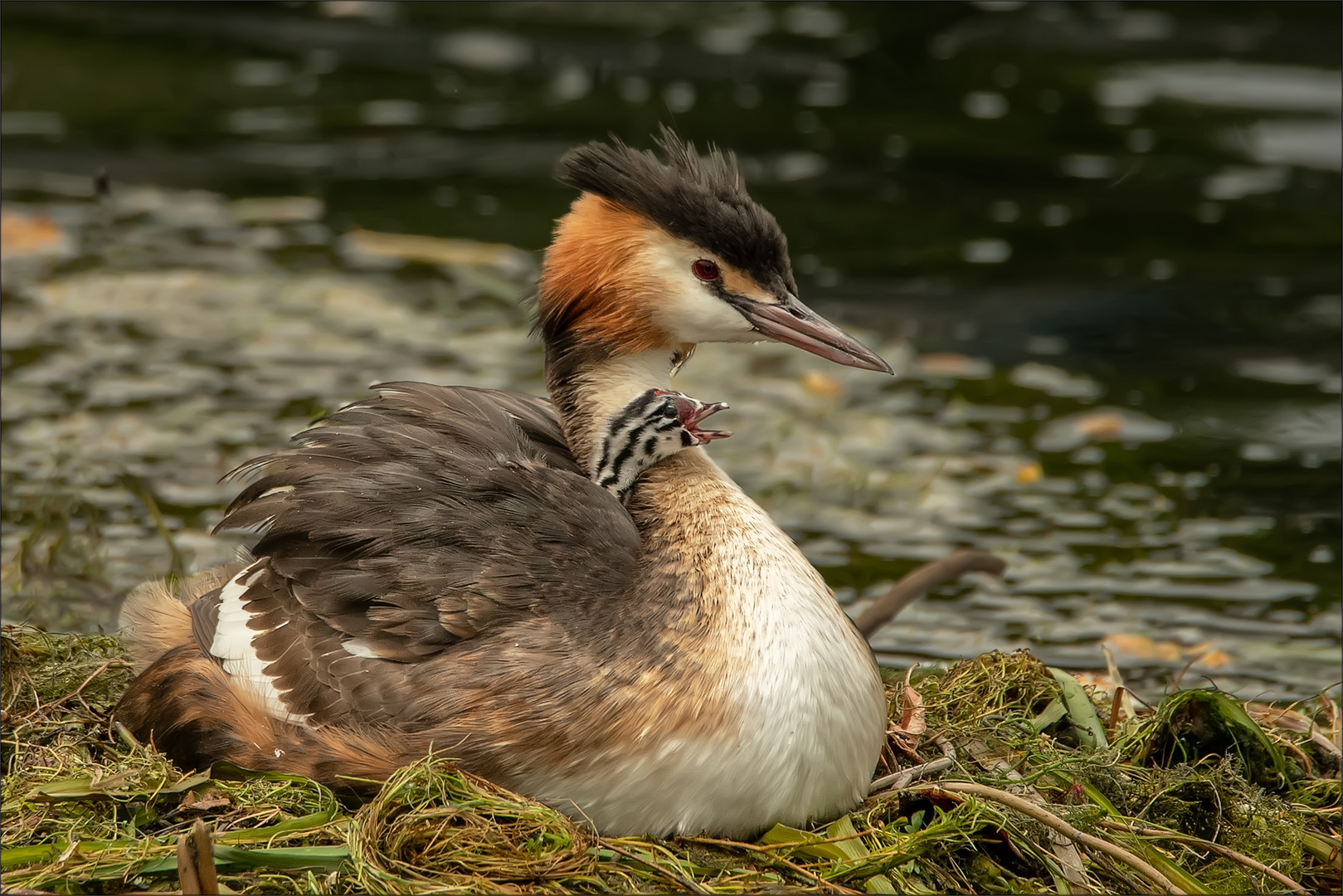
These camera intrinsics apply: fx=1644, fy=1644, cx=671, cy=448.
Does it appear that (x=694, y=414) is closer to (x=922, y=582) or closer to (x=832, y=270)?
(x=922, y=582)

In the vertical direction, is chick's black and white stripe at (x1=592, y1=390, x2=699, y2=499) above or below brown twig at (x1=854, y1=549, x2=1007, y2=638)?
above

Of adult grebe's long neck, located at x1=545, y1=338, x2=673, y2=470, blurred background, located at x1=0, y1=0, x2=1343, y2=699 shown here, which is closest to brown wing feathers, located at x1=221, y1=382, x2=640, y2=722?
adult grebe's long neck, located at x1=545, y1=338, x2=673, y2=470

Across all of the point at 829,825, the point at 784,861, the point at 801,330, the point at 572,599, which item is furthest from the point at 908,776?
the point at 801,330

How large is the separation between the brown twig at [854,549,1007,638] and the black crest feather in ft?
4.66

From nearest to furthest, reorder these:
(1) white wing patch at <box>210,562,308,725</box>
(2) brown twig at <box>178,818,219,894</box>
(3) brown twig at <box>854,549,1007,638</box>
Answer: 1. (2) brown twig at <box>178,818,219,894</box>
2. (1) white wing patch at <box>210,562,308,725</box>
3. (3) brown twig at <box>854,549,1007,638</box>

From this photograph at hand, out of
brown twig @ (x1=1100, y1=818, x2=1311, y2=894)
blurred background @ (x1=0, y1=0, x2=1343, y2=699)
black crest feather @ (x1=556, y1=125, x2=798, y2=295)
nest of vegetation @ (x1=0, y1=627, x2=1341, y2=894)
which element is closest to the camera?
nest of vegetation @ (x1=0, y1=627, x2=1341, y2=894)

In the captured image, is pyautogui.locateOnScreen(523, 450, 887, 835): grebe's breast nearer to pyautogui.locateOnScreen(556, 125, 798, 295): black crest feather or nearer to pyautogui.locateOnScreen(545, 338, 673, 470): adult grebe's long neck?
pyautogui.locateOnScreen(545, 338, 673, 470): adult grebe's long neck

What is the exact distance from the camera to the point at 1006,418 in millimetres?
7754

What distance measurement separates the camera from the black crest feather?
14.1 ft

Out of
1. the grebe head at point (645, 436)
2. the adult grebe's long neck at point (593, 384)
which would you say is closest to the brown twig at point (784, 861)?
the grebe head at point (645, 436)

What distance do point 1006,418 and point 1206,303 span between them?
1917 mm

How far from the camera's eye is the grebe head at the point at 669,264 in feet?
14.2

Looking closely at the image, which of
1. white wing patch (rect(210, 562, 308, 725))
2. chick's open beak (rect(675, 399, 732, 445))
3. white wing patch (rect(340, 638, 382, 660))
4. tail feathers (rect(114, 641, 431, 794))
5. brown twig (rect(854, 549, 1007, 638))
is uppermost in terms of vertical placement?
chick's open beak (rect(675, 399, 732, 445))

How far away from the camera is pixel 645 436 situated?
14.3 ft
